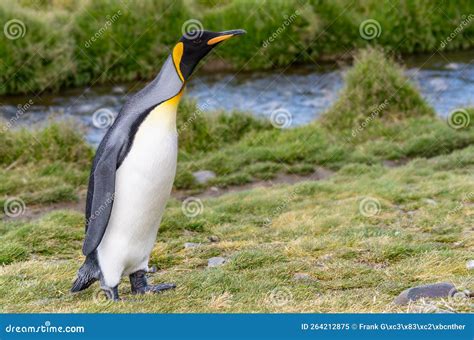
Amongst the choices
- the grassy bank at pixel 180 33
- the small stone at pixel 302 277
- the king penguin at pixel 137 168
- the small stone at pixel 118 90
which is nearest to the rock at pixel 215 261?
the small stone at pixel 302 277

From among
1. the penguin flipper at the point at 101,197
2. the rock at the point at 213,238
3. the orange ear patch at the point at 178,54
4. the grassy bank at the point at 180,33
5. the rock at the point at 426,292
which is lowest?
the rock at the point at 213,238

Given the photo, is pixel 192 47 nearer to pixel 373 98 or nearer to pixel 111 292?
pixel 111 292

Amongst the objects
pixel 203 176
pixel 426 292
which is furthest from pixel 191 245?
pixel 203 176

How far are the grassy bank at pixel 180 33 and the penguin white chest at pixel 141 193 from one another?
13.1m

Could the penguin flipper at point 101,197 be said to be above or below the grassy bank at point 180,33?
below

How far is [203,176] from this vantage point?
11.1 metres

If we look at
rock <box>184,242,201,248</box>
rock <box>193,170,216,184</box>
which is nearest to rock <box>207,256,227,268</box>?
rock <box>184,242,201,248</box>

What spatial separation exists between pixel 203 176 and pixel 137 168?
5922 millimetres

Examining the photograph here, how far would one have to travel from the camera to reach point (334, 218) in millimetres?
7887

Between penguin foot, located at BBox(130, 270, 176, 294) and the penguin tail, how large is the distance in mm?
293

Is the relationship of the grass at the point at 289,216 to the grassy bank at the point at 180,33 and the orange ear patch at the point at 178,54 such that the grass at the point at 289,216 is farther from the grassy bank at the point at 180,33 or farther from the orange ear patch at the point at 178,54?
the grassy bank at the point at 180,33

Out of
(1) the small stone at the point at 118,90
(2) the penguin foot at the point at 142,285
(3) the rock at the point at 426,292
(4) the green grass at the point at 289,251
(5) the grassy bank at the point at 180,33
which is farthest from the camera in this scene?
(1) the small stone at the point at 118,90

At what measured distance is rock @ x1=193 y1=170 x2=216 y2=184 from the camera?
10.9 metres

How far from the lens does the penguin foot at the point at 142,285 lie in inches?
223
